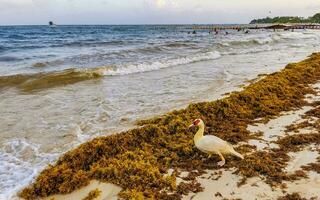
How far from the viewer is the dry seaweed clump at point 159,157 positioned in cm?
536

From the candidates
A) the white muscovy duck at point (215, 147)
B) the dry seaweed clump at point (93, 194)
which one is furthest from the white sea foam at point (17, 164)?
the white muscovy duck at point (215, 147)

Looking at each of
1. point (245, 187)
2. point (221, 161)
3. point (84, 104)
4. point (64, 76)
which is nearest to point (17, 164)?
point (221, 161)

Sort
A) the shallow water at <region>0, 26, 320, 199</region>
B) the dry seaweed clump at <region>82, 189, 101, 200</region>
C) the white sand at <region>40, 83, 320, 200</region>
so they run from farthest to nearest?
the shallow water at <region>0, 26, 320, 199</region>
the dry seaweed clump at <region>82, 189, 101, 200</region>
the white sand at <region>40, 83, 320, 200</region>

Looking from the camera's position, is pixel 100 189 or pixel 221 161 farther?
pixel 221 161

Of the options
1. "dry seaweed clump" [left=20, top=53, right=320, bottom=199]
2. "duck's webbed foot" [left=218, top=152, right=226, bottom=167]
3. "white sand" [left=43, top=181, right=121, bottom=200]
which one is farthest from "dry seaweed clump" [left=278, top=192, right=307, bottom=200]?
"white sand" [left=43, top=181, right=121, bottom=200]

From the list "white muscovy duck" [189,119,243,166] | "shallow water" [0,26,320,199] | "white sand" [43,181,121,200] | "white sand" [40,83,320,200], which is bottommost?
"shallow water" [0,26,320,199]

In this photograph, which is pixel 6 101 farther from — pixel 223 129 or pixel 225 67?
pixel 225 67

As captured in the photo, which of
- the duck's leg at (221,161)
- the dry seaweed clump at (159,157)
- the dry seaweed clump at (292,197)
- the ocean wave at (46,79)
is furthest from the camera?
the ocean wave at (46,79)

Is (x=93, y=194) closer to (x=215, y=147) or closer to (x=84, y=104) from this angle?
(x=215, y=147)

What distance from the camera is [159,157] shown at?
Result: 6262 mm

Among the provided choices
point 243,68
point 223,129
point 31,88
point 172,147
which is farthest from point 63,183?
point 243,68

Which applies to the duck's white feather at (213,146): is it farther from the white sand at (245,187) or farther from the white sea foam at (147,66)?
the white sea foam at (147,66)

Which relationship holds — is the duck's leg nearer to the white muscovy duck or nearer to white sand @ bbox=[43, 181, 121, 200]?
the white muscovy duck

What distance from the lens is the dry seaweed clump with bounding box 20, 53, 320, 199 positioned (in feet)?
17.6
